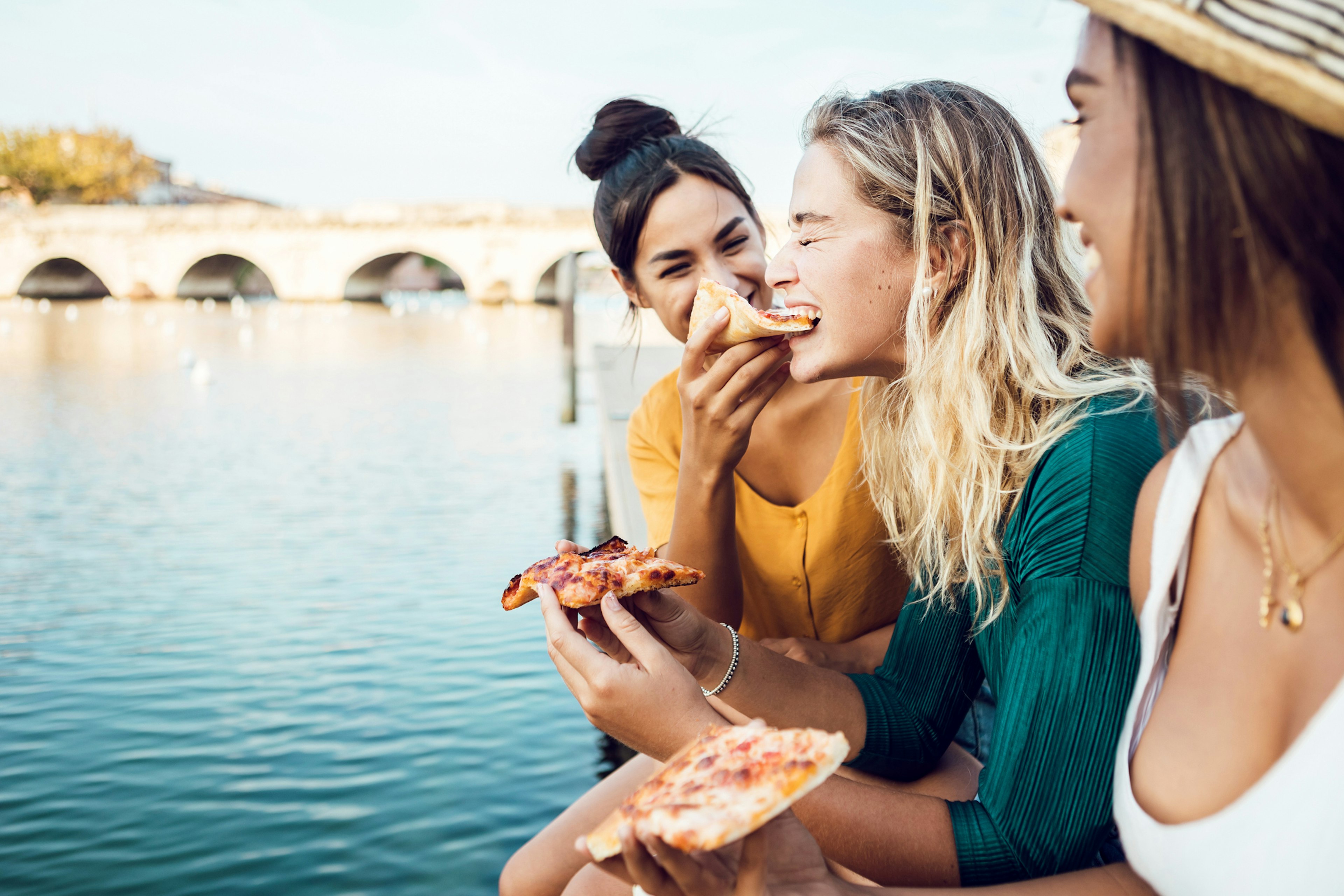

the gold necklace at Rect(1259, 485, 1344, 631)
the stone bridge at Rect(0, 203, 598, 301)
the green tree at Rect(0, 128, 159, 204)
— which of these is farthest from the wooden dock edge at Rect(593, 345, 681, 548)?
the green tree at Rect(0, 128, 159, 204)

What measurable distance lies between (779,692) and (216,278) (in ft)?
197

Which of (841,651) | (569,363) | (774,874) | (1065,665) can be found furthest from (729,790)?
(569,363)

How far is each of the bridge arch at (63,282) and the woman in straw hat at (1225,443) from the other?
58.0 metres

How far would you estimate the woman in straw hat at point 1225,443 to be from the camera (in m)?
1.00

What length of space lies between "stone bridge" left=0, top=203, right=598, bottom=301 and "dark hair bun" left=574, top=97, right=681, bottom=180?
45070 mm

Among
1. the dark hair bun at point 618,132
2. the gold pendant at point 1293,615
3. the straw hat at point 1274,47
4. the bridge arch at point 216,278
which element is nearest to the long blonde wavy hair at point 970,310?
the gold pendant at point 1293,615

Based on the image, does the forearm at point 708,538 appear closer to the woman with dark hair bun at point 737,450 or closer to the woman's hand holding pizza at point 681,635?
the woman with dark hair bun at point 737,450

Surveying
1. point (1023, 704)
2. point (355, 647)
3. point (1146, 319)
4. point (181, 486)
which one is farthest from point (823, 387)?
point (181, 486)

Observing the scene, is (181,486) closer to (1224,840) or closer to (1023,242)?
(1023,242)

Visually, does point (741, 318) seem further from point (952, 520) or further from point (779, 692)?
point (779, 692)

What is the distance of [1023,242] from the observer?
208 centimetres

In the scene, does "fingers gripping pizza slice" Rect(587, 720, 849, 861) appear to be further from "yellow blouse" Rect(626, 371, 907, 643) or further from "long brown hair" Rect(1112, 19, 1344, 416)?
"yellow blouse" Rect(626, 371, 907, 643)

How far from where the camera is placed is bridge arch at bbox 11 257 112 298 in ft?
169

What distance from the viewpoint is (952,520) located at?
6.79 ft
